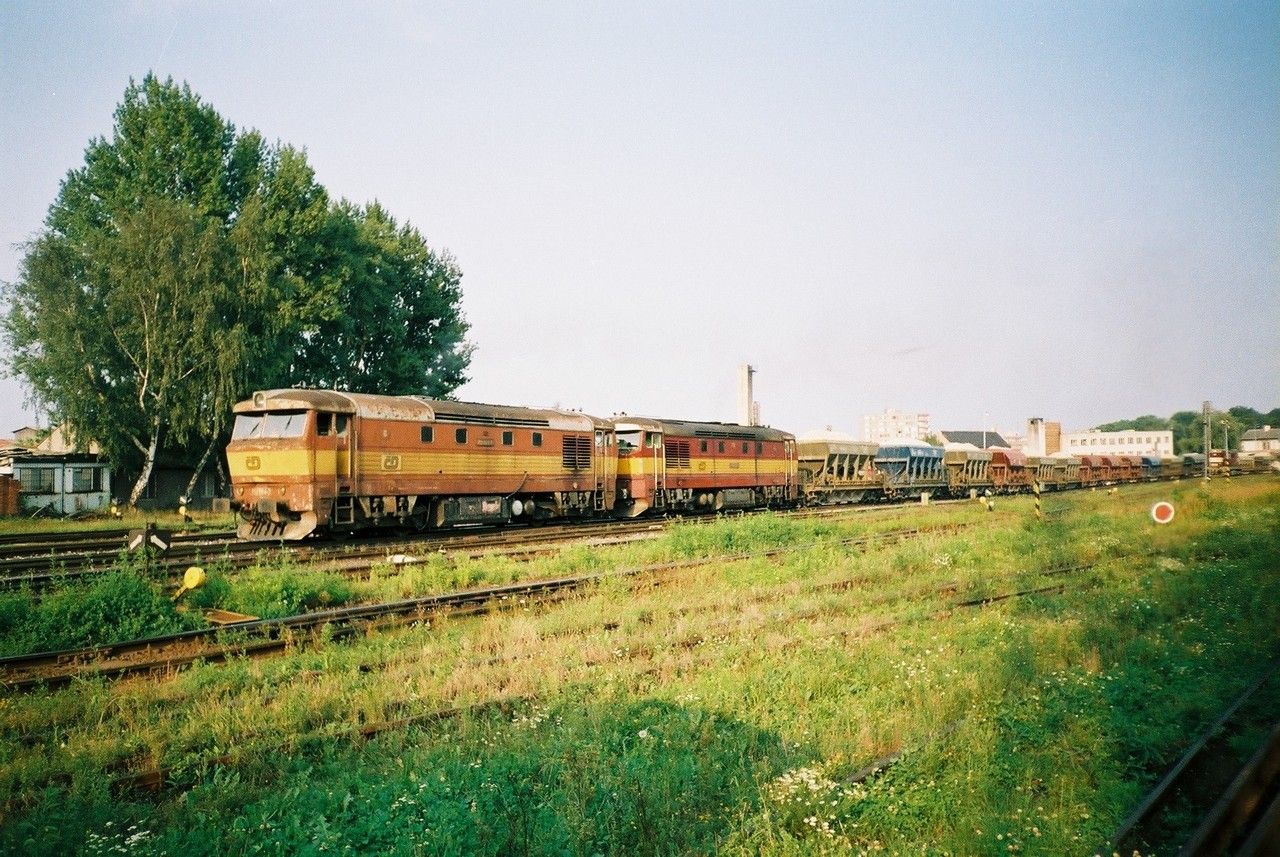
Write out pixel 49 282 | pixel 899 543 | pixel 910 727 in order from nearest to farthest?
pixel 910 727, pixel 899 543, pixel 49 282

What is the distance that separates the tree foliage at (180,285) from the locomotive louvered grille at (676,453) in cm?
1746

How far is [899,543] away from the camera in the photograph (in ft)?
67.5

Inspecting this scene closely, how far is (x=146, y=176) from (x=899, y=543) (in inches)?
1356

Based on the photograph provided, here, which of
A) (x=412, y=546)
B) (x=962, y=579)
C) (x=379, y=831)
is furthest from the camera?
(x=412, y=546)

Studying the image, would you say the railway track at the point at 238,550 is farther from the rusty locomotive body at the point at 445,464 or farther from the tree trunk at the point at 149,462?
the tree trunk at the point at 149,462

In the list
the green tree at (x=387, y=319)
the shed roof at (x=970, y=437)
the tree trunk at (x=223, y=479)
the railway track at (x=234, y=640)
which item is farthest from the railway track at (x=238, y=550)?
the shed roof at (x=970, y=437)

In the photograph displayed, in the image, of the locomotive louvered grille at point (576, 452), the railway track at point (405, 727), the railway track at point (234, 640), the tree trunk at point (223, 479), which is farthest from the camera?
the tree trunk at point (223, 479)

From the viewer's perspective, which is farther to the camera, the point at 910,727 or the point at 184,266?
the point at 184,266

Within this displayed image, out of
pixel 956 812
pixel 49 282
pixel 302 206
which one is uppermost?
pixel 302 206

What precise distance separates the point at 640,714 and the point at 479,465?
51.4 feet

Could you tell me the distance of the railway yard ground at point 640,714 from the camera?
556 cm

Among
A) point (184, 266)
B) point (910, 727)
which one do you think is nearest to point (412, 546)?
point (910, 727)

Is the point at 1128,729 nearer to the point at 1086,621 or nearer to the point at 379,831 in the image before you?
the point at 1086,621

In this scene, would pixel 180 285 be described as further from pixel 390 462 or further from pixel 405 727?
pixel 405 727
